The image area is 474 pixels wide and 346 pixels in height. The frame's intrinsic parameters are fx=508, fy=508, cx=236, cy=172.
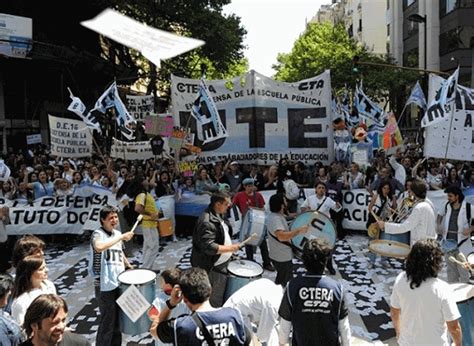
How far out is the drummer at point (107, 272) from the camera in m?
5.37

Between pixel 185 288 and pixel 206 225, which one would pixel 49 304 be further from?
pixel 206 225

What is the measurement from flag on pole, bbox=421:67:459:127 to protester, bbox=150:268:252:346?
786cm

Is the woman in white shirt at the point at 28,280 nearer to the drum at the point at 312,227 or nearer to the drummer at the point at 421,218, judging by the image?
the drum at the point at 312,227

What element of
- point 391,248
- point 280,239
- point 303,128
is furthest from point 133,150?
point 391,248

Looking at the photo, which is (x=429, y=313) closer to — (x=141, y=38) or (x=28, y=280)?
(x=28, y=280)

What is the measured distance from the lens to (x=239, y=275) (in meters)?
5.49

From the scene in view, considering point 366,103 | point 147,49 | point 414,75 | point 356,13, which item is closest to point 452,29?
point 414,75

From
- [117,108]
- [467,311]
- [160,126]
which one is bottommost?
[467,311]

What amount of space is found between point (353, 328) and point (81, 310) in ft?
12.8

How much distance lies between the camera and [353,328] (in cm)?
652

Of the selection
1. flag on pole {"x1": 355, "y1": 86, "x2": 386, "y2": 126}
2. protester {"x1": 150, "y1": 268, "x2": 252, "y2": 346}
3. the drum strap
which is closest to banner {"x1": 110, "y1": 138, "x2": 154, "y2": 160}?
flag on pole {"x1": 355, "y1": 86, "x2": 386, "y2": 126}

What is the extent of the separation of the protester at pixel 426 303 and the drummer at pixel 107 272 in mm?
2977

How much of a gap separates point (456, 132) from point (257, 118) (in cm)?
497

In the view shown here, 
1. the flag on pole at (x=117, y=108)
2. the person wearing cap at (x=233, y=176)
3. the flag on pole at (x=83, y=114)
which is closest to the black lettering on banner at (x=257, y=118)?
the person wearing cap at (x=233, y=176)
